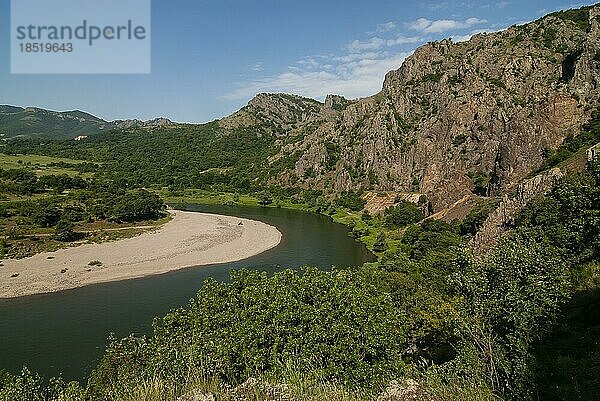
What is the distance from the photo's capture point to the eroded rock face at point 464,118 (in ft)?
261

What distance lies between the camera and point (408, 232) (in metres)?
67.7

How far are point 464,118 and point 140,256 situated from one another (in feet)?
281

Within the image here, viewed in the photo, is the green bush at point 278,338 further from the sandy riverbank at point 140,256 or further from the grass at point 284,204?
the grass at point 284,204

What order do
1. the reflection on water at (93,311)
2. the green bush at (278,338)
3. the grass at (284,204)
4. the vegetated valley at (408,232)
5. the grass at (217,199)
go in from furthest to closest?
the grass at (217,199), the grass at (284,204), the reflection on water at (93,311), the green bush at (278,338), the vegetated valley at (408,232)

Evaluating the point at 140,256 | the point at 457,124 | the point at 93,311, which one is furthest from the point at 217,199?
the point at 93,311

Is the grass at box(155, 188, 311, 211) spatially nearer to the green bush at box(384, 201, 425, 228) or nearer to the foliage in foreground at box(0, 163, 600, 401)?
the green bush at box(384, 201, 425, 228)

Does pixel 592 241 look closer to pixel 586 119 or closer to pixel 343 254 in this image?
pixel 343 254

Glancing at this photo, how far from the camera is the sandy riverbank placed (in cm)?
4978

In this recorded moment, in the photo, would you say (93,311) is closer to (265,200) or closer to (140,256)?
(140,256)

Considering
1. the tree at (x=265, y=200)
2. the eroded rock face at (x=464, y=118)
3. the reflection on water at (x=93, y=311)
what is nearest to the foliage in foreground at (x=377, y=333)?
the reflection on water at (x=93, y=311)

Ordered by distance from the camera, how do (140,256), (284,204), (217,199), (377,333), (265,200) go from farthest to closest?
(217,199) < (265,200) < (284,204) < (140,256) < (377,333)

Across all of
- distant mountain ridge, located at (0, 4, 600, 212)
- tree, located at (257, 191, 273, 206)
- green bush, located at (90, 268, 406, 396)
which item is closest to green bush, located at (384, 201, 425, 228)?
distant mountain ridge, located at (0, 4, 600, 212)

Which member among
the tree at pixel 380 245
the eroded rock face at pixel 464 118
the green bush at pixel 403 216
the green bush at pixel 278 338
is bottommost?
the tree at pixel 380 245

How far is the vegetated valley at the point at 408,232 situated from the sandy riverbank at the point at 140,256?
7445 mm
